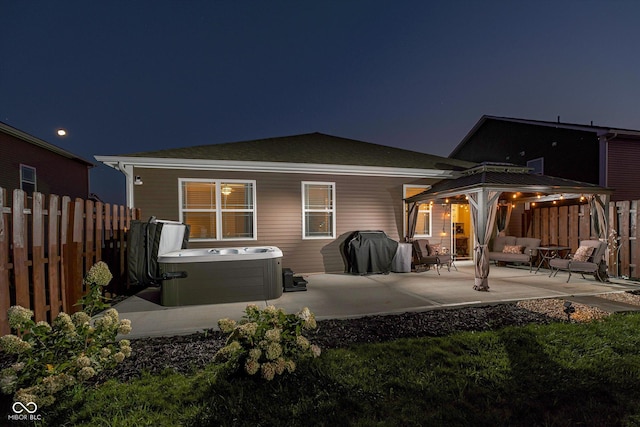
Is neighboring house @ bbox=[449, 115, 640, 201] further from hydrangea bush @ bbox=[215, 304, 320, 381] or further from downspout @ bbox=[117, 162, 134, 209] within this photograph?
downspout @ bbox=[117, 162, 134, 209]

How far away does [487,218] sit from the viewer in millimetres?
6105

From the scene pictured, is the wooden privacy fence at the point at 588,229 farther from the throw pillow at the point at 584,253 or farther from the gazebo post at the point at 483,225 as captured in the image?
the gazebo post at the point at 483,225

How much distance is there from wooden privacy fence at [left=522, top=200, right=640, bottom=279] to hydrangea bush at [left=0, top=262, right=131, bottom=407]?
9569mm

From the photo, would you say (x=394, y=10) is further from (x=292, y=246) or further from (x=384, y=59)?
(x=292, y=246)

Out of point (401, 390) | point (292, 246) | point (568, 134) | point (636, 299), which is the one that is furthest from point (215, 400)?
point (568, 134)

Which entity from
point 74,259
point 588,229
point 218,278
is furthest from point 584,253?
point 74,259

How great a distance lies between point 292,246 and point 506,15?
11636 mm

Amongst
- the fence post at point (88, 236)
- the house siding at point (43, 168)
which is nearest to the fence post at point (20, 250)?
the fence post at point (88, 236)

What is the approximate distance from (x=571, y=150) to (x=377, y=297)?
33.9ft

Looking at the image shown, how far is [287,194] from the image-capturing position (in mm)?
7996

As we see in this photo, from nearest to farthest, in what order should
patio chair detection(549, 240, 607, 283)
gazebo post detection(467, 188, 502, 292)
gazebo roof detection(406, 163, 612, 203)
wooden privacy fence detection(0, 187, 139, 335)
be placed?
wooden privacy fence detection(0, 187, 139, 335)
gazebo post detection(467, 188, 502, 292)
gazebo roof detection(406, 163, 612, 203)
patio chair detection(549, 240, 607, 283)

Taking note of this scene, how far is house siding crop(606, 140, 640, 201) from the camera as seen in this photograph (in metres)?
9.55

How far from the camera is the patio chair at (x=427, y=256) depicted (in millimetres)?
7718

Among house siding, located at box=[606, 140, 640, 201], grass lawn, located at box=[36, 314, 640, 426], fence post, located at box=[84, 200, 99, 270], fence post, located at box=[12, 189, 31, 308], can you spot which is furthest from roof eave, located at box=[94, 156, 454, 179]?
grass lawn, located at box=[36, 314, 640, 426]
